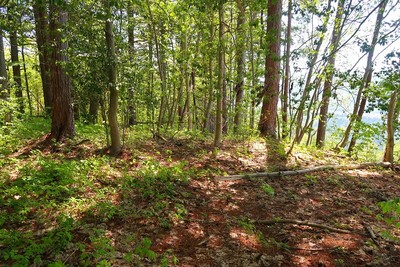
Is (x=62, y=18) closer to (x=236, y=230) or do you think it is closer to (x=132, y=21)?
(x=132, y=21)

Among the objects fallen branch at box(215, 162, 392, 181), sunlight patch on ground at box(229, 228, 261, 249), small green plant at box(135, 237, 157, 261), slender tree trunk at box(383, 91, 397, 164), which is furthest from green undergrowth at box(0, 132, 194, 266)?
slender tree trunk at box(383, 91, 397, 164)

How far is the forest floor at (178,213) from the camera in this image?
339 cm

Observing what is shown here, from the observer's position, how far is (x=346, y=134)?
12.5 metres

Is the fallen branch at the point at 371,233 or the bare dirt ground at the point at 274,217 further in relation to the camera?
the fallen branch at the point at 371,233

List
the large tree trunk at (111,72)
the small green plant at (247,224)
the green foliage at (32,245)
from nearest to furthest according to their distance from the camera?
1. the green foliage at (32,245)
2. the small green plant at (247,224)
3. the large tree trunk at (111,72)

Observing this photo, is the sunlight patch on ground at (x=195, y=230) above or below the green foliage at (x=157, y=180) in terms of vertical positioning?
below

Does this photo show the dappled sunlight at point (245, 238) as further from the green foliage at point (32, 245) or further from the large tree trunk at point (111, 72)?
the large tree trunk at point (111, 72)

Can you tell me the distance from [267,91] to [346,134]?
19.0ft

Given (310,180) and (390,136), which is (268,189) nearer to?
(310,180)

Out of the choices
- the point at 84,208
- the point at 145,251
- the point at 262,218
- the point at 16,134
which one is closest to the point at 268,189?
the point at 262,218

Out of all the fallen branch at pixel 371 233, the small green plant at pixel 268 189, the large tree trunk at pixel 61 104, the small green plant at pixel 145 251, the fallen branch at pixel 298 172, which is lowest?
the fallen branch at pixel 371 233

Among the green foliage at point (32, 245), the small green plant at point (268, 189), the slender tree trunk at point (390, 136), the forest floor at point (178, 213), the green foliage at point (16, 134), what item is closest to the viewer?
the green foliage at point (32, 245)

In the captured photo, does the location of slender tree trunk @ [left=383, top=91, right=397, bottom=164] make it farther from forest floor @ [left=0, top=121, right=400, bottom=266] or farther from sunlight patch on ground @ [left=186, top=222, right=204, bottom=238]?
sunlight patch on ground @ [left=186, top=222, right=204, bottom=238]

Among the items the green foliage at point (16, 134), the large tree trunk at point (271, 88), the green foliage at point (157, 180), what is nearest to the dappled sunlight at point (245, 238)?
the green foliage at point (157, 180)
